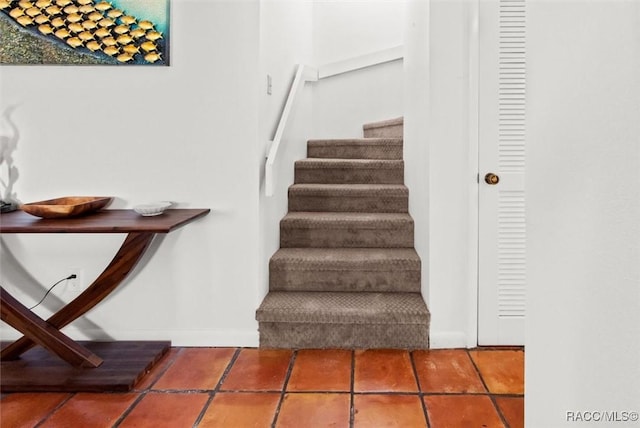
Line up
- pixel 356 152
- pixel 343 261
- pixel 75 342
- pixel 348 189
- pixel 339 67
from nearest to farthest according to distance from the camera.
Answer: pixel 75 342 → pixel 343 261 → pixel 348 189 → pixel 356 152 → pixel 339 67

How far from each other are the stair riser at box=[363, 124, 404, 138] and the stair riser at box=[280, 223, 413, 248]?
4.32 feet

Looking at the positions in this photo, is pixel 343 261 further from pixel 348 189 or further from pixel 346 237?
pixel 348 189

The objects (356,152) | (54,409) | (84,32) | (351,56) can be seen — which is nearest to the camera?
(54,409)

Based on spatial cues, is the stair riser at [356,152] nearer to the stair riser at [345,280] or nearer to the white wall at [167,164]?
the stair riser at [345,280]

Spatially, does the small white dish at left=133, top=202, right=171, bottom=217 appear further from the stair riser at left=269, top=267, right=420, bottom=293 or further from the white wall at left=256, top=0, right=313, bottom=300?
the stair riser at left=269, top=267, right=420, bottom=293

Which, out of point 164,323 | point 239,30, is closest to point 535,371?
point 164,323

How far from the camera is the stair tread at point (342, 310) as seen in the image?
230 centimetres

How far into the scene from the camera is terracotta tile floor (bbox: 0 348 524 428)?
171 cm

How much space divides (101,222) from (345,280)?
4.25 ft

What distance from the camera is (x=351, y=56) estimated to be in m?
4.51

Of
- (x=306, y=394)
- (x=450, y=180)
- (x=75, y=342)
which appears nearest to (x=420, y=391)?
(x=306, y=394)

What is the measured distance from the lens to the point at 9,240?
238 cm

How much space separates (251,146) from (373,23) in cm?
273

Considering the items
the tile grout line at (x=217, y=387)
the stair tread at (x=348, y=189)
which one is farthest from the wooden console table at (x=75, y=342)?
the stair tread at (x=348, y=189)
